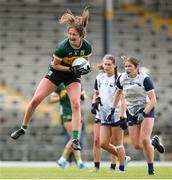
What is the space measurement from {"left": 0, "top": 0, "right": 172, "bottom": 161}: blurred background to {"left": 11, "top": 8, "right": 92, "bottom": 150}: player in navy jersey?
1026cm

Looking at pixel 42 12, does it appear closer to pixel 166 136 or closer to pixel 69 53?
pixel 166 136

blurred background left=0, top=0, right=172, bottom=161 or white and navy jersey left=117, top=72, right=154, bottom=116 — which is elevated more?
blurred background left=0, top=0, right=172, bottom=161

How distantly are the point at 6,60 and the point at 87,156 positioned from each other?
5.36 metres

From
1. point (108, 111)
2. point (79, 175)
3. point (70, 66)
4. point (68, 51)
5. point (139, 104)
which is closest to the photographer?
point (68, 51)

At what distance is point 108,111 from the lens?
14.7 m

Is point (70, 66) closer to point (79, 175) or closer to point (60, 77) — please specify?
point (60, 77)

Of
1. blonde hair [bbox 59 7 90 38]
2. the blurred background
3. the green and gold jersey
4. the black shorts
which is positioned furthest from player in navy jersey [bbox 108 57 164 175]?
the blurred background

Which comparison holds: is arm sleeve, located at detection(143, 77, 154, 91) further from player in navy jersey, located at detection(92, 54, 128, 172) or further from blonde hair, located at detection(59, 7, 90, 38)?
blonde hair, located at detection(59, 7, 90, 38)

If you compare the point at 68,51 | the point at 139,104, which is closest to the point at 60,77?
the point at 68,51

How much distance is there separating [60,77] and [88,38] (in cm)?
1444

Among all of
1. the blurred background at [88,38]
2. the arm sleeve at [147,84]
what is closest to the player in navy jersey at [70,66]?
the arm sleeve at [147,84]

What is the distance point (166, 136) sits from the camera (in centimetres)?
2356

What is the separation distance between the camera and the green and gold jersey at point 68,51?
13.0 metres

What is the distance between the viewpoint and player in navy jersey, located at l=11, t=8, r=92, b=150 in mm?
13047
